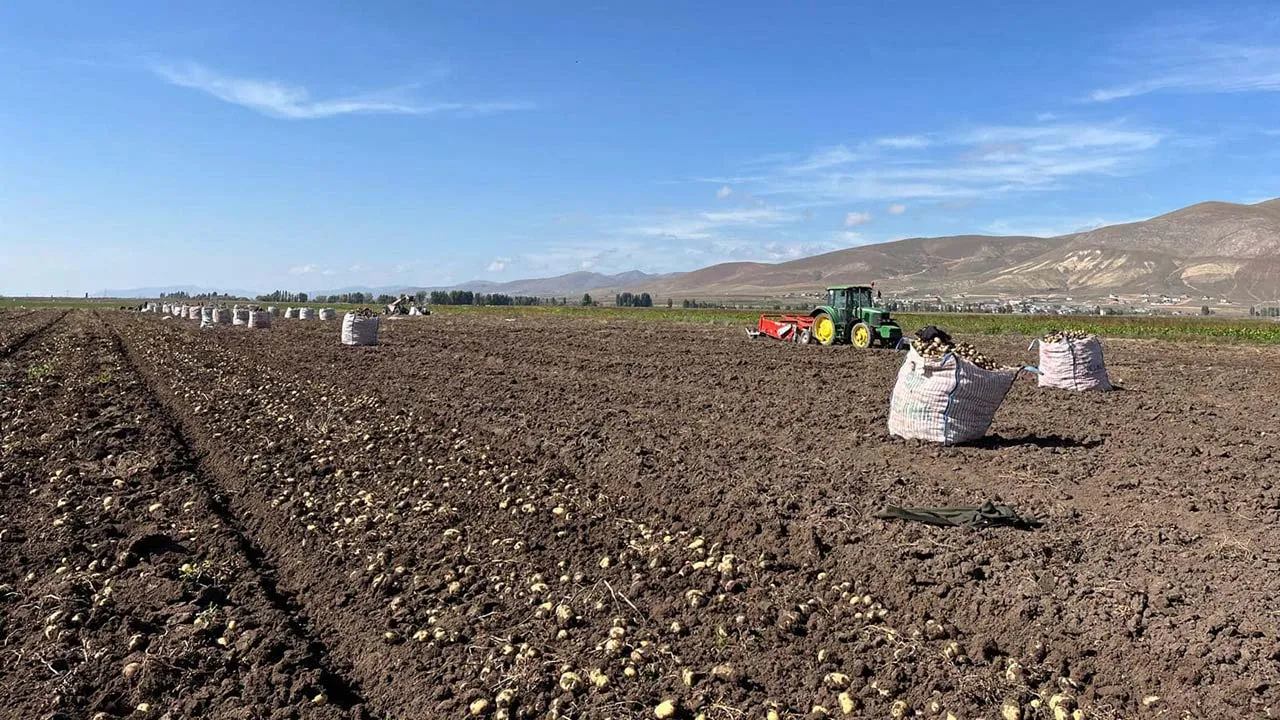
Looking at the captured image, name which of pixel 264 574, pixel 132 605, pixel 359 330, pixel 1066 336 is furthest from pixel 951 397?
pixel 359 330

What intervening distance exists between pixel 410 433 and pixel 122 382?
8.75 meters

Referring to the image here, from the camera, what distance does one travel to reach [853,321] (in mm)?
25000

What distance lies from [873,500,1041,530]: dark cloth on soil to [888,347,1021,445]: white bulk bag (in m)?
2.74

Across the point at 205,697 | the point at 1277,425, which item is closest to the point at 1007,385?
the point at 1277,425

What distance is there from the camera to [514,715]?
3963mm

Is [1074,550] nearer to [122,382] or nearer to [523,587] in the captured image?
[523,587]

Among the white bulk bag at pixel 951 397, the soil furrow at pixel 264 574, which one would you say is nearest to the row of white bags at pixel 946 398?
the white bulk bag at pixel 951 397

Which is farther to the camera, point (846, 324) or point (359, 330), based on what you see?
point (846, 324)

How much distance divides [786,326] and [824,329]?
6.79 ft

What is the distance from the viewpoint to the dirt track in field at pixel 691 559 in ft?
13.6

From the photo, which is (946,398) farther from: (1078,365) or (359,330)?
(359,330)

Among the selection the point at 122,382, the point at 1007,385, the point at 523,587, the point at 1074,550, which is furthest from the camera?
the point at 122,382

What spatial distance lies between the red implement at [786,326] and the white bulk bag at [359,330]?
13.5 metres

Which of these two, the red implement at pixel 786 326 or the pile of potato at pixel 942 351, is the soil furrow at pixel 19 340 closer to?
the pile of potato at pixel 942 351
